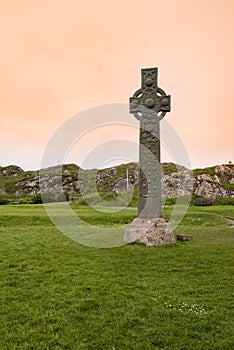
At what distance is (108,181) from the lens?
101812 mm

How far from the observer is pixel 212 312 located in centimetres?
751

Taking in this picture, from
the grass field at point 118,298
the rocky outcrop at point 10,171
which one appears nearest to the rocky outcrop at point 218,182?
the grass field at point 118,298

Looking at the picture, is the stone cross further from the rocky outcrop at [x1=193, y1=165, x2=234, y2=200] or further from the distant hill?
the rocky outcrop at [x1=193, y1=165, x2=234, y2=200]

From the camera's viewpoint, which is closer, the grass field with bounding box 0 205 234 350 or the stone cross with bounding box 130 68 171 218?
the grass field with bounding box 0 205 234 350

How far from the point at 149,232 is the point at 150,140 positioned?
4.53 metres

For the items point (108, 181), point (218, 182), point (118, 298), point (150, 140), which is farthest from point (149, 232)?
point (108, 181)

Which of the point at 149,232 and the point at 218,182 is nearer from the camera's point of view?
the point at 149,232

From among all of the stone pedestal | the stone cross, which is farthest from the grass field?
the stone cross

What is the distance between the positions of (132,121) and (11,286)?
11061mm

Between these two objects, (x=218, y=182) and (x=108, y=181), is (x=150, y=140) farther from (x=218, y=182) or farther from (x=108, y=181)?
(x=108, y=181)

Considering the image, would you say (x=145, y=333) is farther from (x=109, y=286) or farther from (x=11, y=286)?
(x=11, y=286)

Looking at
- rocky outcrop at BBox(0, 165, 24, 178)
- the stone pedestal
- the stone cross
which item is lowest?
the stone pedestal

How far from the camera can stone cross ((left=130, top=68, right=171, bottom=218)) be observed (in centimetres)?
1670

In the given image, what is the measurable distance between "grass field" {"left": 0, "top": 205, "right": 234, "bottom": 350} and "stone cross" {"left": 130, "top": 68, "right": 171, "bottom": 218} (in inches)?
91.2
